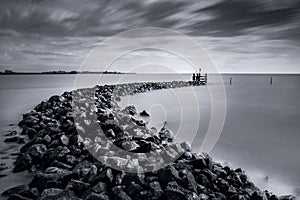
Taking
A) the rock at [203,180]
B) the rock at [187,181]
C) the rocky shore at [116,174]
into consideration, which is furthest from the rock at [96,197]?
the rock at [203,180]

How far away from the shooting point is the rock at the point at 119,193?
2.64 m

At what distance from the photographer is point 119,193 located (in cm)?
269

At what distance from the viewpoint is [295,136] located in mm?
7195

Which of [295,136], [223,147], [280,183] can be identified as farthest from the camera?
[295,136]

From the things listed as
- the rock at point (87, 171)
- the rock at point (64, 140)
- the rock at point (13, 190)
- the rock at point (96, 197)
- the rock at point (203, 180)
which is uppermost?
the rock at point (64, 140)

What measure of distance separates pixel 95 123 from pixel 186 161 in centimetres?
263

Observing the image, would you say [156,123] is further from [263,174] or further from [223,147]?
[263,174]

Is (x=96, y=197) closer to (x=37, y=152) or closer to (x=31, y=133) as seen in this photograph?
(x=37, y=152)

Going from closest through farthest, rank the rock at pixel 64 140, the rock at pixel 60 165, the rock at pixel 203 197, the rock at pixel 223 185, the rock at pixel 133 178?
1. the rock at pixel 203 197
2. the rock at pixel 133 178
3. the rock at pixel 223 185
4. the rock at pixel 60 165
5. the rock at pixel 64 140

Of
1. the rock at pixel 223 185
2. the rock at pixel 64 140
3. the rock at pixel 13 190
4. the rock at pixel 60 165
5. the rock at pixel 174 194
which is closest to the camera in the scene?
the rock at pixel 174 194

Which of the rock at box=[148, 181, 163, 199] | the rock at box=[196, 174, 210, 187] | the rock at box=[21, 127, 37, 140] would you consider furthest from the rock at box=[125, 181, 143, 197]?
the rock at box=[21, 127, 37, 140]

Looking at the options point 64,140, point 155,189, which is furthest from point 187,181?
point 64,140

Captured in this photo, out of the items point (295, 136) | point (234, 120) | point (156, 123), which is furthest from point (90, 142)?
point (234, 120)

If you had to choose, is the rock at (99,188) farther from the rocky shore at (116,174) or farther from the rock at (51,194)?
the rock at (51,194)
